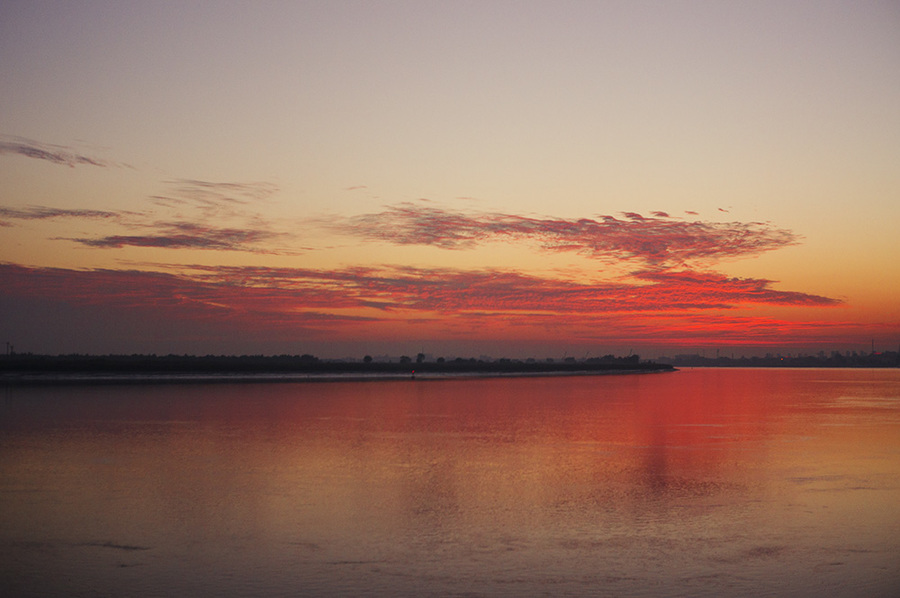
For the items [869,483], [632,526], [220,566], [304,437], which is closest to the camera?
[220,566]

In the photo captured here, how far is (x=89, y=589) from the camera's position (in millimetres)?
10281

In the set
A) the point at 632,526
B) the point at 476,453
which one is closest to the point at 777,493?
the point at 632,526

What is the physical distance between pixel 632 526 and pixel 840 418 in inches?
1154

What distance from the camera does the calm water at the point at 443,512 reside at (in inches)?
427

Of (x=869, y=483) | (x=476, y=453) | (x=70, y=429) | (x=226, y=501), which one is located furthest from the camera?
(x=70, y=429)

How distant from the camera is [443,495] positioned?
1664cm

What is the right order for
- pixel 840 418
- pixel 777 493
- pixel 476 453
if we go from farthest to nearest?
pixel 840 418 < pixel 476 453 < pixel 777 493

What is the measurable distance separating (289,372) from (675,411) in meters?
88.2

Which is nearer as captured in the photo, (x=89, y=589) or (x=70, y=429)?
(x=89, y=589)

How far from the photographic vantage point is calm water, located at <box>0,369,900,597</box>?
10.9 m

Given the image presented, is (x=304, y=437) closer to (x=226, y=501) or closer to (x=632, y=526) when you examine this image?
(x=226, y=501)

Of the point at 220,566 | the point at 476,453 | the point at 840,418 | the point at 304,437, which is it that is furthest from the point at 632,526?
the point at 840,418

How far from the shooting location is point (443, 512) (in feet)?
49.1

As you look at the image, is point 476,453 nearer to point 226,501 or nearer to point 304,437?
point 304,437
